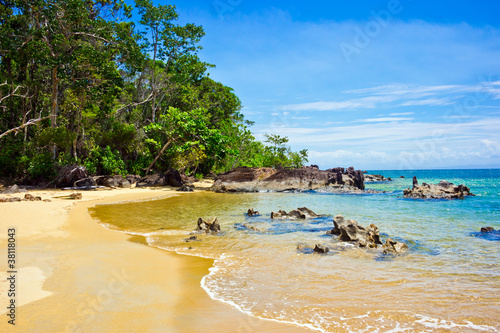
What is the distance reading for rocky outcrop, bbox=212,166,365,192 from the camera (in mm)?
27297

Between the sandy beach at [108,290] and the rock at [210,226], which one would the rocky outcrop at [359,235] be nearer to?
the rock at [210,226]

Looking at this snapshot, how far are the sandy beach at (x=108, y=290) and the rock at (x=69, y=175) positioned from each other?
1434 cm

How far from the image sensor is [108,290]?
4.30 meters

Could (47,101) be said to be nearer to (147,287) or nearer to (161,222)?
(161,222)

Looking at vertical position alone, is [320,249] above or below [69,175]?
below

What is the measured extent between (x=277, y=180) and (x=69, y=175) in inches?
652

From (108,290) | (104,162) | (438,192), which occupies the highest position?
(104,162)

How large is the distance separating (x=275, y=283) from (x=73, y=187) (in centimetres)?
1912

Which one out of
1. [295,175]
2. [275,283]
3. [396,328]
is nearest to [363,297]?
[396,328]

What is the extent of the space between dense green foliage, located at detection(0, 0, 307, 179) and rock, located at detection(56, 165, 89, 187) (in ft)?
2.25

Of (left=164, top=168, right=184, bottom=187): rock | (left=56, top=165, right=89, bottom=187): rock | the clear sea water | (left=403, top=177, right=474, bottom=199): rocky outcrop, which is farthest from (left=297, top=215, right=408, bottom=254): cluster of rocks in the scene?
(left=164, top=168, right=184, bottom=187): rock

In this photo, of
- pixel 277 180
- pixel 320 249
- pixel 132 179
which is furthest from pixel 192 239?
pixel 277 180

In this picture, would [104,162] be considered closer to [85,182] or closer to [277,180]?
[85,182]

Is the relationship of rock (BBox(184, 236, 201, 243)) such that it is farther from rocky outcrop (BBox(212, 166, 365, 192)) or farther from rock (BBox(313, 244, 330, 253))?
rocky outcrop (BBox(212, 166, 365, 192))
